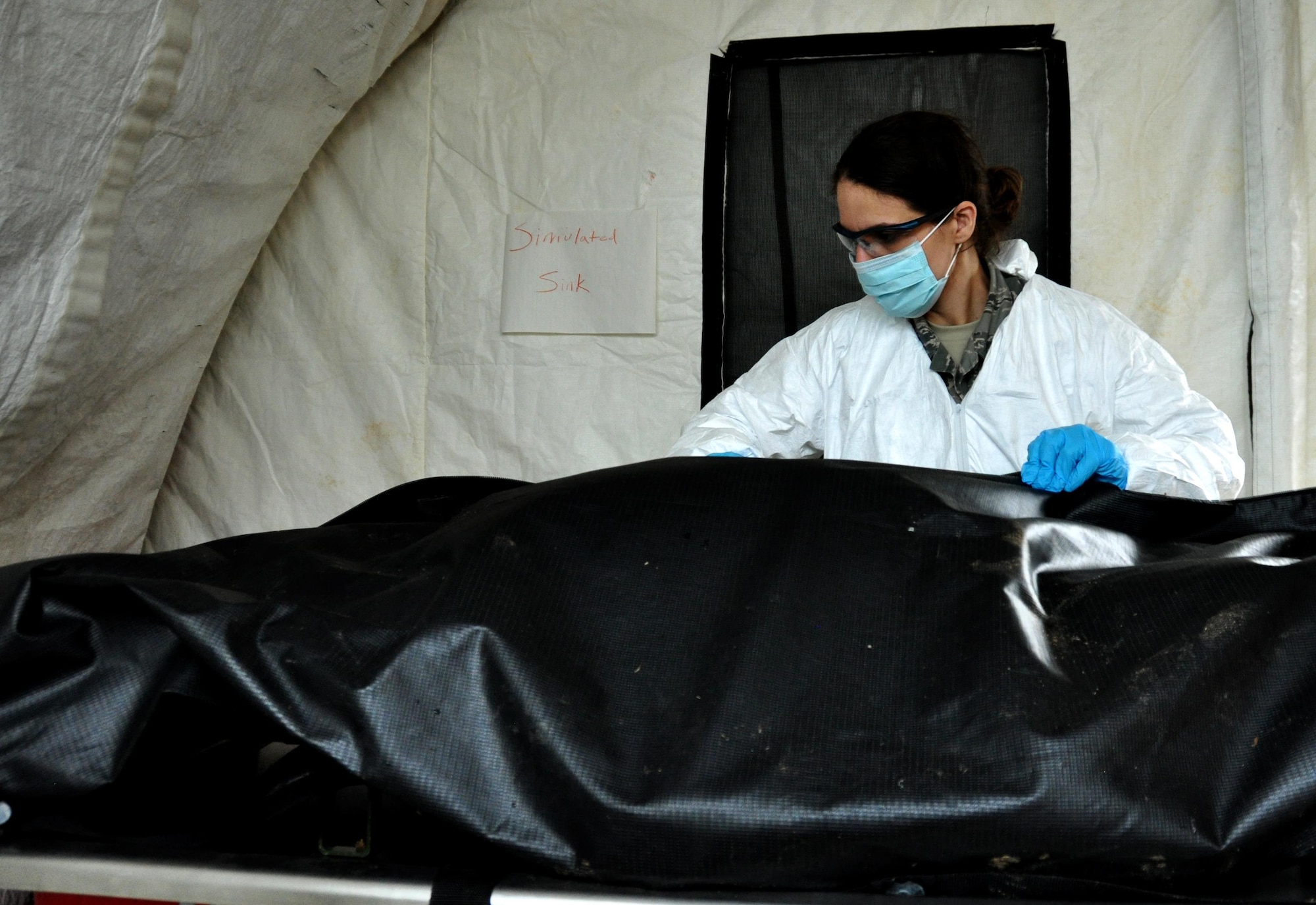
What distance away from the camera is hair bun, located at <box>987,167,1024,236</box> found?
5.46 ft

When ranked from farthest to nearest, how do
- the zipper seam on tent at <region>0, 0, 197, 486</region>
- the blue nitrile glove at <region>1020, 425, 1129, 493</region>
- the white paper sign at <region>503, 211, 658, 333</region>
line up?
the white paper sign at <region>503, 211, 658, 333</region> → the zipper seam on tent at <region>0, 0, 197, 486</region> → the blue nitrile glove at <region>1020, 425, 1129, 493</region>

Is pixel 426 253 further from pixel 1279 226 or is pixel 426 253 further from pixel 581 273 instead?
pixel 1279 226

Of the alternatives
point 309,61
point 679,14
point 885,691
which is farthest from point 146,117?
point 885,691

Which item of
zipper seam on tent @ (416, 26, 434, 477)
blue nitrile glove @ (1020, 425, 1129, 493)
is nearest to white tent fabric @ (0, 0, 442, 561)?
zipper seam on tent @ (416, 26, 434, 477)

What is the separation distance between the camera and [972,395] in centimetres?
163

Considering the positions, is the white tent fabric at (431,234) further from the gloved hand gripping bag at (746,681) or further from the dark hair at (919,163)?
the gloved hand gripping bag at (746,681)

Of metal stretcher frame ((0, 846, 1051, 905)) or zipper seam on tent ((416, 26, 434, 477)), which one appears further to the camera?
→ zipper seam on tent ((416, 26, 434, 477))

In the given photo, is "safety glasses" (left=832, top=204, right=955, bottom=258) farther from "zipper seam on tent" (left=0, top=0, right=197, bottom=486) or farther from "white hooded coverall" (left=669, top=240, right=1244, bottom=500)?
"zipper seam on tent" (left=0, top=0, right=197, bottom=486)

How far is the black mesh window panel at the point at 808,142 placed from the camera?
6.22 feet

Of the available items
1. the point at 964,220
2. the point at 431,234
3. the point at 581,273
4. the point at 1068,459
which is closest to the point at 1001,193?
the point at 964,220

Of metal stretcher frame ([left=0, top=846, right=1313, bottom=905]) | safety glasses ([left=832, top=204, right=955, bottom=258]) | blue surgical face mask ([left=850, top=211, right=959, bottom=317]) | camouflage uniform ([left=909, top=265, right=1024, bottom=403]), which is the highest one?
safety glasses ([left=832, top=204, right=955, bottom=258])

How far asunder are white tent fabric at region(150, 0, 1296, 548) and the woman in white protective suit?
27cm

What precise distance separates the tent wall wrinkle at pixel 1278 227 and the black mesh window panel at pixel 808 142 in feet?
1.02

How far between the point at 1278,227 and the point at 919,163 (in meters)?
0.63
